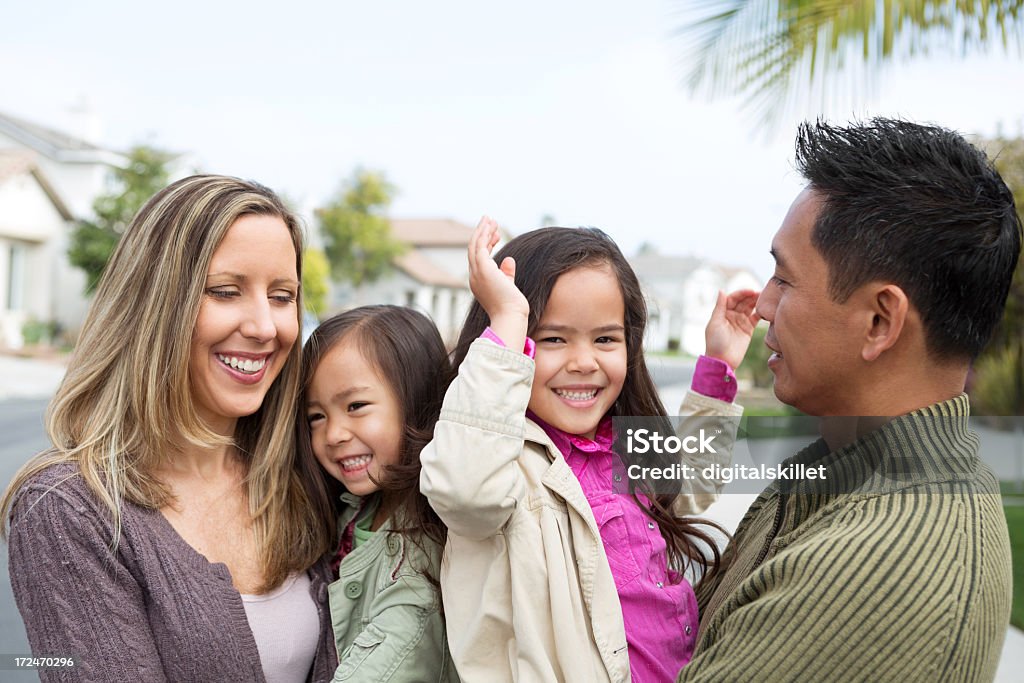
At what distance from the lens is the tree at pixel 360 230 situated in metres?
45.5

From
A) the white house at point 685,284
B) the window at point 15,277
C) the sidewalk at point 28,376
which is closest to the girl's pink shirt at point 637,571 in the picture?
the sidewalk at point 28,376

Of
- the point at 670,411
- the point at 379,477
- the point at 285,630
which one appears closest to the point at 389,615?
the point at 285,630

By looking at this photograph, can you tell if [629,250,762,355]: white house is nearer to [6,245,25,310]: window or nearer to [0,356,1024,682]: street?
[6,245,25,310]: window

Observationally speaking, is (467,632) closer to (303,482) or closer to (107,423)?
(303,482)

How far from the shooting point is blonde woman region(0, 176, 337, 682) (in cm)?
209

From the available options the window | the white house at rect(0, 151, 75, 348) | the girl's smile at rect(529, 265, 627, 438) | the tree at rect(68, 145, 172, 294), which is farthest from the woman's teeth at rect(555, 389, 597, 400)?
the window

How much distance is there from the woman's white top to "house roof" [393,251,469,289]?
4414 centimetres

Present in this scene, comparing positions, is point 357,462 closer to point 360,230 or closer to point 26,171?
point 26,171

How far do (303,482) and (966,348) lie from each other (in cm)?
179

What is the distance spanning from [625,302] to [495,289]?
1.65ft

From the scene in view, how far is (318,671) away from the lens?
240cm

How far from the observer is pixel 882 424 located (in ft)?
6.07

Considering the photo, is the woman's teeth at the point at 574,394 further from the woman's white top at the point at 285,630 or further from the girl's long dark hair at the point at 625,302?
the woman's white top at the point at 285,630

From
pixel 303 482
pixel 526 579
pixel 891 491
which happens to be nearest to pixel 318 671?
pixel 303 482
